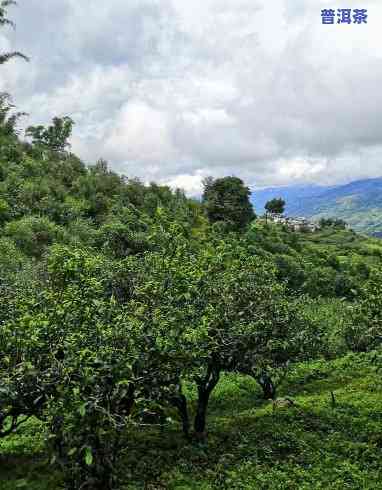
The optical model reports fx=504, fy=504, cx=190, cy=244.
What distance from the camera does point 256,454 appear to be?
18.5m

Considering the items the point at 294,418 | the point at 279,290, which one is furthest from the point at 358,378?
the point at 279,290

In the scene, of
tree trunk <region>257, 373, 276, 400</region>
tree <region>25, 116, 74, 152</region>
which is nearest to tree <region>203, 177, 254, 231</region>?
tree <region>25, 116, 74, 152</region>

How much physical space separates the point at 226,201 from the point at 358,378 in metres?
42.8

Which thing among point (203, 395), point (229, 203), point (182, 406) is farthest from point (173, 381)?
point (229, 203)

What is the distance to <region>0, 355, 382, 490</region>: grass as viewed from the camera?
54.0 ft

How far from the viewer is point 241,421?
900 inches

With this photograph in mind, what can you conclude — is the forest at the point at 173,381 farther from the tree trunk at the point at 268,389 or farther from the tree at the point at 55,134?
the tree at the point at 55,134

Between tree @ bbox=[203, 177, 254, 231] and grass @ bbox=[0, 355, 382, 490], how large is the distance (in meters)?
48.5

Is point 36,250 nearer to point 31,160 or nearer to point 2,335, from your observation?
point 31,160

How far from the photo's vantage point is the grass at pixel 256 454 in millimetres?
16453

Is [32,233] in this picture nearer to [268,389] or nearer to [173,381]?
[268,389]

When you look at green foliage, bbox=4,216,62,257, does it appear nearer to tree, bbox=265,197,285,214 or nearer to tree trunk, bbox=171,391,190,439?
tree trunk, bbox=171,391,190,439

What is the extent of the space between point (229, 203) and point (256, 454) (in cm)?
5628

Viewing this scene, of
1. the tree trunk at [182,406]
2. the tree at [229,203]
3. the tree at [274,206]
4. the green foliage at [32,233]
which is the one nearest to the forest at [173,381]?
the tree trunk at [182,406]
